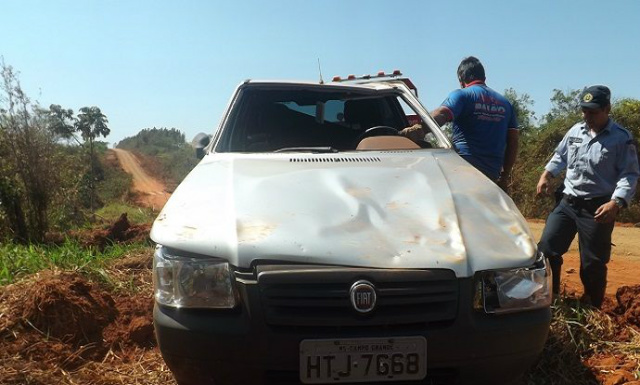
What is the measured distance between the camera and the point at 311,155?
350cm

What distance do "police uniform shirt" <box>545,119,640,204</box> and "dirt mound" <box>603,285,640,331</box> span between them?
2.43 ft

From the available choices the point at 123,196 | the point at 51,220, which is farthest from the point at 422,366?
the point at 123,196

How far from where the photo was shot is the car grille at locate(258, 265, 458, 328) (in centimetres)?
225

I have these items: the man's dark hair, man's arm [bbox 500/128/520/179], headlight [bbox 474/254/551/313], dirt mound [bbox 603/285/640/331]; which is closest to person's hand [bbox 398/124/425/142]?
the man's dark hair

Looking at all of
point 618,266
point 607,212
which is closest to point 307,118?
point 607,212

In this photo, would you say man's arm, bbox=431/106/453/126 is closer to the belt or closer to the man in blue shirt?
the man in blue shirt

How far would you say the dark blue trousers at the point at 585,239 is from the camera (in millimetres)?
4266

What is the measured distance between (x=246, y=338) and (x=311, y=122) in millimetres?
2437

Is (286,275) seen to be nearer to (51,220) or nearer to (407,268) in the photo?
(407,268)

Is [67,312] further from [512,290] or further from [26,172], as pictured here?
[26,172]

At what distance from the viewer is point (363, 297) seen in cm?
224

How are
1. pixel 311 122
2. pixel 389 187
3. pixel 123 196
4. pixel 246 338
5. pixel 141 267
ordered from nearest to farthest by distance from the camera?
1. pixel 246 338
2. pixel 389 187
3. pixel 311 122
4. pixel 141 267
5. pixel 123 196

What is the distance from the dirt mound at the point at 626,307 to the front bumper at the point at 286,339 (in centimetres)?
222

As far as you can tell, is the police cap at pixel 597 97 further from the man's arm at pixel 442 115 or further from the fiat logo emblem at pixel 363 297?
the fiat logo emblem at pixel 363 297
